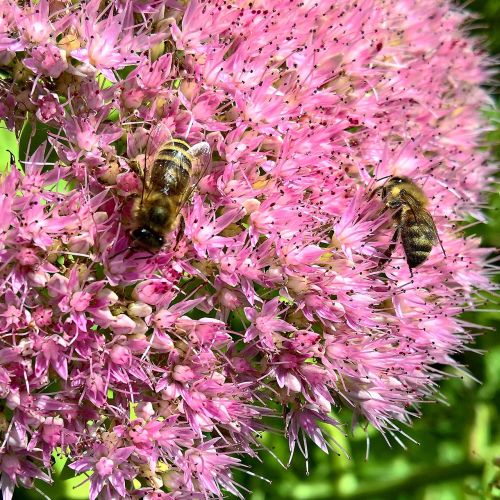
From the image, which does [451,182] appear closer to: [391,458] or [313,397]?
[313,397]

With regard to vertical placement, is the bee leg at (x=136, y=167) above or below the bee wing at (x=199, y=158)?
below

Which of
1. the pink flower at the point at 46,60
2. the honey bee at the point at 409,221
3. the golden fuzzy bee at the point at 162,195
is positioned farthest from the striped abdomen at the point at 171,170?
the honey bee at the point at 409,221

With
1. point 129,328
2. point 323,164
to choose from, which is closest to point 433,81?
point 323,164

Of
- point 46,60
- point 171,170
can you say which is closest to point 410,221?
point 171,170

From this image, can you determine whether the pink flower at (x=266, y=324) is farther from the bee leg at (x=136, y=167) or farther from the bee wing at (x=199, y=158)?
the bee leg at (x=136, y=167)

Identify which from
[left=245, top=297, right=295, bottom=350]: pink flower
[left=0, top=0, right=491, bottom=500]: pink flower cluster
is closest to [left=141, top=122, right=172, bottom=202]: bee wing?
[left=0, top=0, right=491, bottom=500]: pink flower cluster

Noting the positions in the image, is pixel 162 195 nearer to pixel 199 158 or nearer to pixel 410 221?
pixel 199 158
